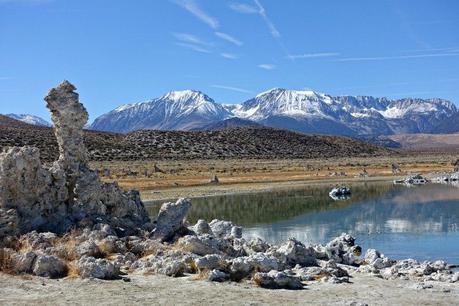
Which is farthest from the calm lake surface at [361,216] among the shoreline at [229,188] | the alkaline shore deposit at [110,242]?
the alkaline shore deposit at [110,242]

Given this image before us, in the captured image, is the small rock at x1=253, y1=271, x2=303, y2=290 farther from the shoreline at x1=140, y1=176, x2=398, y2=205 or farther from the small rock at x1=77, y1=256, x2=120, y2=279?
the shoreline at x1=140, y1=176, x2=398, y2=205

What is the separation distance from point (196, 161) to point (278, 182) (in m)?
51.3

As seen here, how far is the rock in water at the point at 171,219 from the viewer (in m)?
24.6

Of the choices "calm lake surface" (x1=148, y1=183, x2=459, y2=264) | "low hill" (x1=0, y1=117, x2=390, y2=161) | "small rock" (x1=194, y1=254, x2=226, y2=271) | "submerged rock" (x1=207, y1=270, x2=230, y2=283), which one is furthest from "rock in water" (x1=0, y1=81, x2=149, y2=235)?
"low hill" (x1=0, y1=117, x2=390, y2=161)

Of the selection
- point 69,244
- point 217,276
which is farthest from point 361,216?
point 217,276

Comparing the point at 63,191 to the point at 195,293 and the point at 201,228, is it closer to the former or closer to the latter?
the point at 201,228

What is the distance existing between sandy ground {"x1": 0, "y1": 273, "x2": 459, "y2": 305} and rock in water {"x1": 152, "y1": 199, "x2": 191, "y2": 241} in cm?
566

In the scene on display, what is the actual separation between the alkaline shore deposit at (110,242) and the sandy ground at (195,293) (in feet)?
1.87

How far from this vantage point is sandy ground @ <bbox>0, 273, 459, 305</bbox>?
1623cm

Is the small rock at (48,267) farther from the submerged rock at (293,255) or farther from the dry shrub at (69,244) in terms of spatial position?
the submerged rock at (293,255)

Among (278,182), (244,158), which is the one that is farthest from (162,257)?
(244,158)

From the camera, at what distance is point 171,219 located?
25.0 m

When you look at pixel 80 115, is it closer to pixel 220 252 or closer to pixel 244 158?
pixel 220 252

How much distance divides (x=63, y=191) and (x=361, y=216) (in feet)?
85.0
